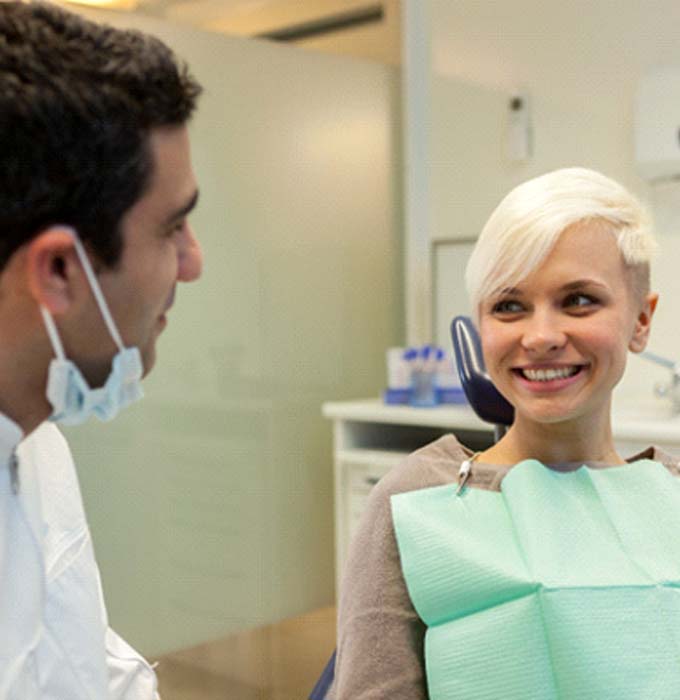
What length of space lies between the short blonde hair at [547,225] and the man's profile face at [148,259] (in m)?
0.46

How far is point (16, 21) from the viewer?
39.4 inches

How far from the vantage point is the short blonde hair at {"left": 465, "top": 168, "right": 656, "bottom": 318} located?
4.56 feet

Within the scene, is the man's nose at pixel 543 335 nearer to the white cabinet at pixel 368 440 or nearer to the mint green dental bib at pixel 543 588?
the mint green dental bib at pixel 543 588

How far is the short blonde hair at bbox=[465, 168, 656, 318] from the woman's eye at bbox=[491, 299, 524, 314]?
0.8 inches

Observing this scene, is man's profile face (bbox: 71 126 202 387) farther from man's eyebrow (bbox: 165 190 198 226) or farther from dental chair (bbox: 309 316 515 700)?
dental chair (bbox: 309 316 515 700)

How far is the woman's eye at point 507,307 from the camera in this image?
1441 mm

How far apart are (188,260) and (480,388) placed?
2.17 ft

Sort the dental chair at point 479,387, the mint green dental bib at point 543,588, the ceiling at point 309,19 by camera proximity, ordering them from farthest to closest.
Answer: the ceiling at point 309,19 < the dental chair at point 479,387 < the mint green dental bib at point 543,588

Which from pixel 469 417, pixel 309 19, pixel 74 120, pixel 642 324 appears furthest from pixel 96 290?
pixel 309 19

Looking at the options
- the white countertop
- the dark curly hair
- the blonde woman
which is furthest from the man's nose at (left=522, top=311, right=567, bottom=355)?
the white countertop

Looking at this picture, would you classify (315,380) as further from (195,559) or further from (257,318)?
(195,559)

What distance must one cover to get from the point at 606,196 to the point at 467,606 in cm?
56

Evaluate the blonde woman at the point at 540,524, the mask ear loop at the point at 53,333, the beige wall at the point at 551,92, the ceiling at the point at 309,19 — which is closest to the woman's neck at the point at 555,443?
the blonde woman at the point at 540,524

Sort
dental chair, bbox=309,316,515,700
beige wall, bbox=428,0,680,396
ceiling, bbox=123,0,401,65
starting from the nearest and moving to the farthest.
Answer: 1. dental chair, bbox=309,316,515,700
2. beige wall, bbox=428,0,680,396
3. ceiling, bbox=123,0,401,65
